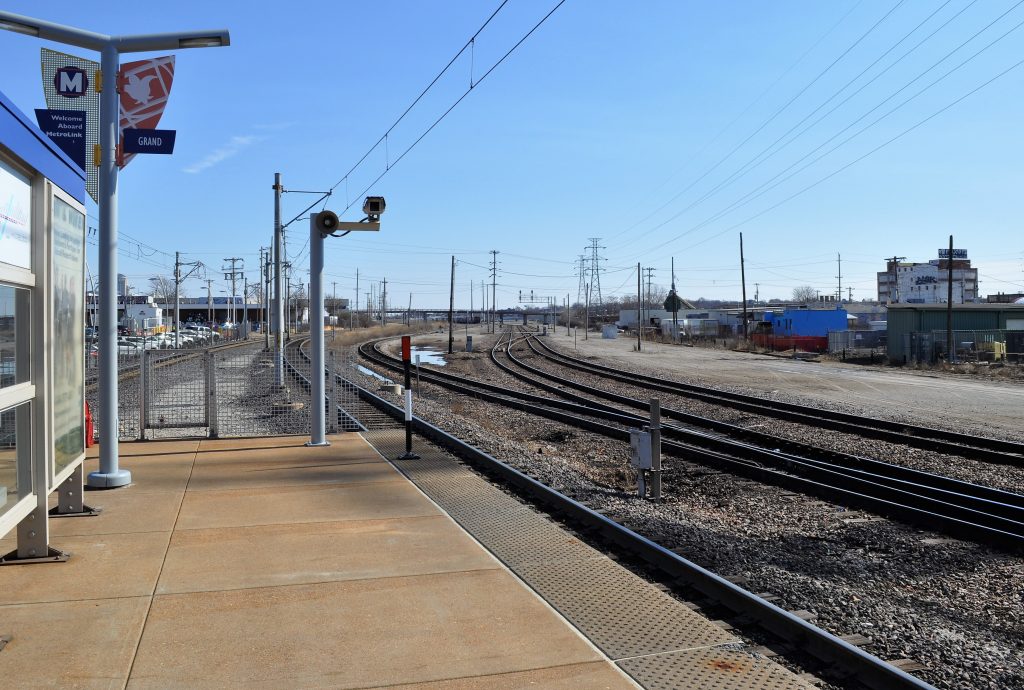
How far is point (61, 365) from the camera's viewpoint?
7363 millimetres

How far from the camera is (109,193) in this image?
9648 mm

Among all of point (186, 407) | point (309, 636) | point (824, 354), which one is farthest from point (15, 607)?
point (824, 354)

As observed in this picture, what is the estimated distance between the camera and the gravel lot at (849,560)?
5602 mm

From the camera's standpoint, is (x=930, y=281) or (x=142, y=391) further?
(x=930, y=281)

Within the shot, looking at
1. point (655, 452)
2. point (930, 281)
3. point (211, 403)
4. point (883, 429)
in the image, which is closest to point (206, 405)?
point (211, 403)

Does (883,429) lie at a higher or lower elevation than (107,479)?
lower

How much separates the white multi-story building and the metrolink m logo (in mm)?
95768

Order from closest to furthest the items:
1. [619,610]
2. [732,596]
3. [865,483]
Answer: [619,610] → [732,596] → [865,483]

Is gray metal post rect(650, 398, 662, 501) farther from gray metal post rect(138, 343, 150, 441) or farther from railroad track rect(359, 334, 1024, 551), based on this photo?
gray metal post rect(138, 343, 150, 441)

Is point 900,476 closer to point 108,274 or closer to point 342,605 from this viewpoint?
point 342,605

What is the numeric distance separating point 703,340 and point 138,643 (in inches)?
2758

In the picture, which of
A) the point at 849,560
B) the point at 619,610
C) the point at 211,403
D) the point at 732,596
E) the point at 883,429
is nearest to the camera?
the point at 619,610

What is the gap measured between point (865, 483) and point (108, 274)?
29.6 ft

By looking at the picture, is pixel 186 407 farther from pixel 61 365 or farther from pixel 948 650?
pixel 948 650
